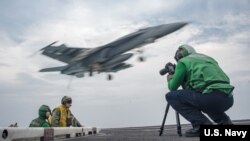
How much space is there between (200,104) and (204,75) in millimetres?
555

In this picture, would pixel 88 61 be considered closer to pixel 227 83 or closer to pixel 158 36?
pixel 158 36

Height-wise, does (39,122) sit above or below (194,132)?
above

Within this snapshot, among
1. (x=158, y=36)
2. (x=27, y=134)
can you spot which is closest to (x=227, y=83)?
(x=27, y=134)

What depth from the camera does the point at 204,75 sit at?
6.45 metres

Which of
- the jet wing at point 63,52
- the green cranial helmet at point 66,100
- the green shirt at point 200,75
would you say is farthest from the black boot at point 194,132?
the jet wing at point 63,52

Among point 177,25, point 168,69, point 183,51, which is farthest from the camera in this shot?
point 177,25

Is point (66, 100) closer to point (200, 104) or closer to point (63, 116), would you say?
point (63, 116)

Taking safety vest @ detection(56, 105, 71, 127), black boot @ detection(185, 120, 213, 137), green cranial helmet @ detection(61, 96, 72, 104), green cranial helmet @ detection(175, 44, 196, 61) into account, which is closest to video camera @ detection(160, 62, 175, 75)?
green cranial helmet @ detection(175, 44, 196, 61)

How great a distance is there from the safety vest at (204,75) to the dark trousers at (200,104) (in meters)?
0.12

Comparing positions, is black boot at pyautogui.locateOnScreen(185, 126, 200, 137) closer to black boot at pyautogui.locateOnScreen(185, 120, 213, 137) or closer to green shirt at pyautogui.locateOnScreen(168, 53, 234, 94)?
black boot at pyautogui.locateOnScreen(185, 120, 213, 137)

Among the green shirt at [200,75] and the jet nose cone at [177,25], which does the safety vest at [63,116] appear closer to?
the green shirt at [200,75]

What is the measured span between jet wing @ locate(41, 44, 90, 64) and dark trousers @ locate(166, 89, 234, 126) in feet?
117

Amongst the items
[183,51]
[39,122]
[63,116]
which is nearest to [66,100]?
[63,116]

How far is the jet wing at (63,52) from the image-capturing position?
43.2 metres
